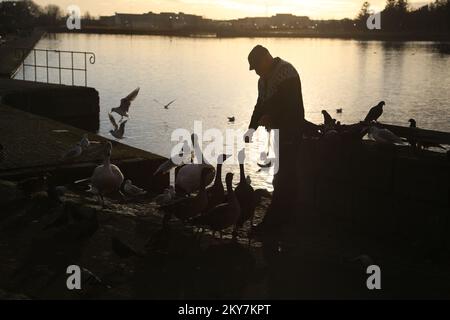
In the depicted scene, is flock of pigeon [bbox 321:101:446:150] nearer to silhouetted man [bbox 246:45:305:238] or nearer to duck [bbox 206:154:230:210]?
silhouetted man [bbox 246:45:305:238]

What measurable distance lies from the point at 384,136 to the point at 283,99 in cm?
277

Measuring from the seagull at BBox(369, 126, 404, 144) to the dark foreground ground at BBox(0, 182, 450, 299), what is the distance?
63.2 inches

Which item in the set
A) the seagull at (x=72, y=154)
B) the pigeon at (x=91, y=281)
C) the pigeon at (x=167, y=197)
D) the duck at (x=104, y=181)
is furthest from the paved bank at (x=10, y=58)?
the pigeon at (x=91, y=281)

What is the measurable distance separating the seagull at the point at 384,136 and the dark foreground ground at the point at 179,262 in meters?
1.61

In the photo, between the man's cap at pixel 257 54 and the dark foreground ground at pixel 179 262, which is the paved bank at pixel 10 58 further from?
the man's cap at pixel 257 54

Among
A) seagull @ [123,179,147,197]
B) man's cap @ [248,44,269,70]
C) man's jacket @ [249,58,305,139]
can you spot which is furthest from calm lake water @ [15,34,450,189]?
man's cap @ [248,44,269,70]

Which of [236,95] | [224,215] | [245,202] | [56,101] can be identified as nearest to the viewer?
[224,215]

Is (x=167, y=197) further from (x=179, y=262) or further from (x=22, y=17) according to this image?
(x=22, y=17)

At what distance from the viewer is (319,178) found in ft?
33.3

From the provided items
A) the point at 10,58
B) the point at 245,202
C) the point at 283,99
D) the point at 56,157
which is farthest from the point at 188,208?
the point at 10,58

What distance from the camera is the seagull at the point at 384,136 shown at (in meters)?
9.91

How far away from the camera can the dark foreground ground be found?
6289 mm

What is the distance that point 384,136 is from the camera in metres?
10.2
